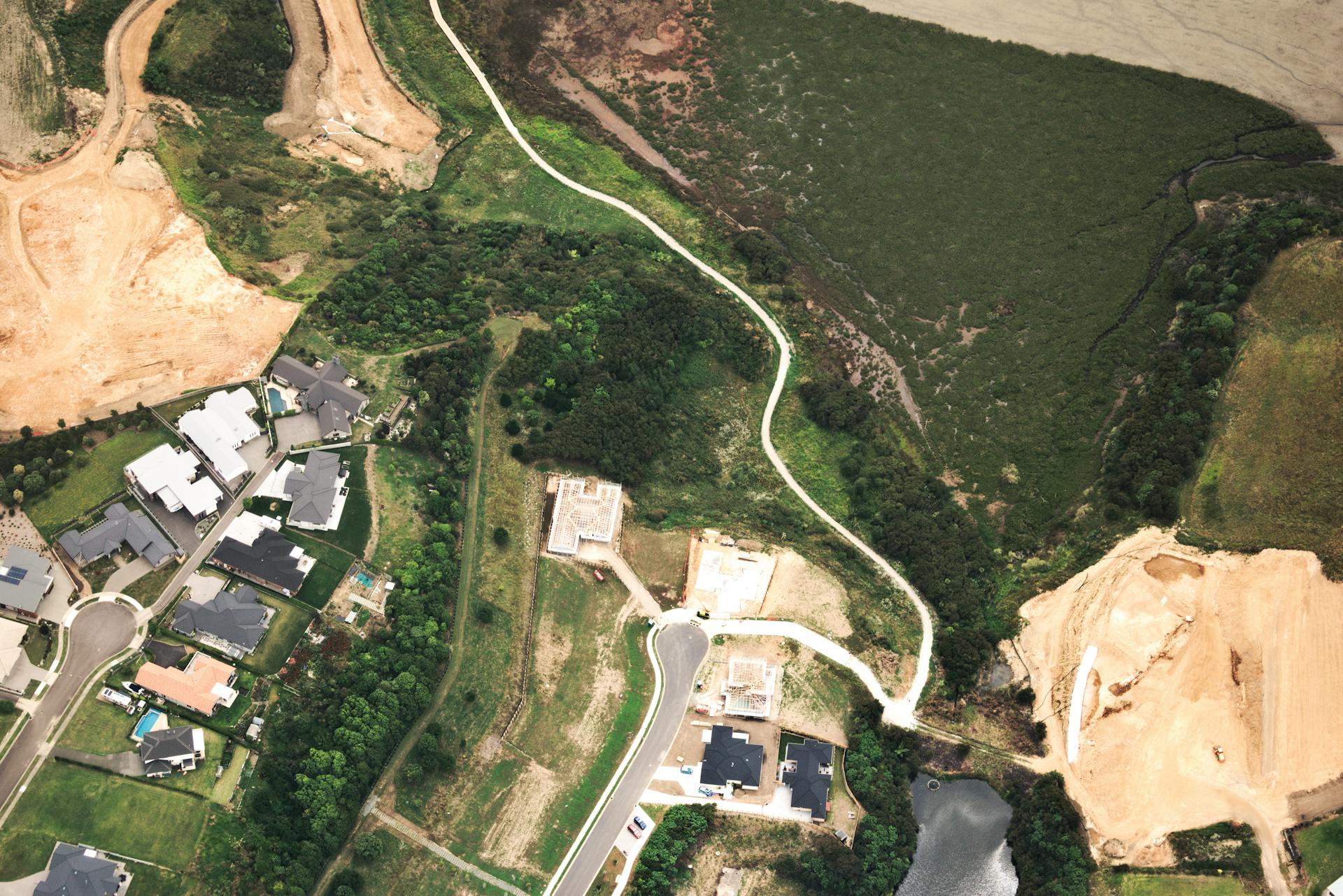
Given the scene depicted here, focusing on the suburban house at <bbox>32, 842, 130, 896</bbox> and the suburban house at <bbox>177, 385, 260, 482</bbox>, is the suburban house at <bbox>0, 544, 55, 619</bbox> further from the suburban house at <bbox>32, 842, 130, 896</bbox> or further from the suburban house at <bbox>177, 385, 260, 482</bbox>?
the suburban house at <bbox>32, 842, 130, 896</bbox>

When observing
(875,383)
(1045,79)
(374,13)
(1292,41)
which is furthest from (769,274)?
(1292,41)

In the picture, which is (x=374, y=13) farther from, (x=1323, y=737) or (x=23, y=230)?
(x=1323, y=737)

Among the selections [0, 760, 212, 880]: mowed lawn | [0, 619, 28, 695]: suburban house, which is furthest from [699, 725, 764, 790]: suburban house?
[0, 619, 28, 695]: suburban house

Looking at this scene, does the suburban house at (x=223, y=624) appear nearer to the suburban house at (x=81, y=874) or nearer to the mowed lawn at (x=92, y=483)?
the mowed lawn at (x=92, y=483)

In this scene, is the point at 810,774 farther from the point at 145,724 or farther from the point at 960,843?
the point at 145,724


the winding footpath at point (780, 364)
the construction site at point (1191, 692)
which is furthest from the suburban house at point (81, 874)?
the construction site at point (1191, 692)

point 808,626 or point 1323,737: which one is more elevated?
point 1323,737
